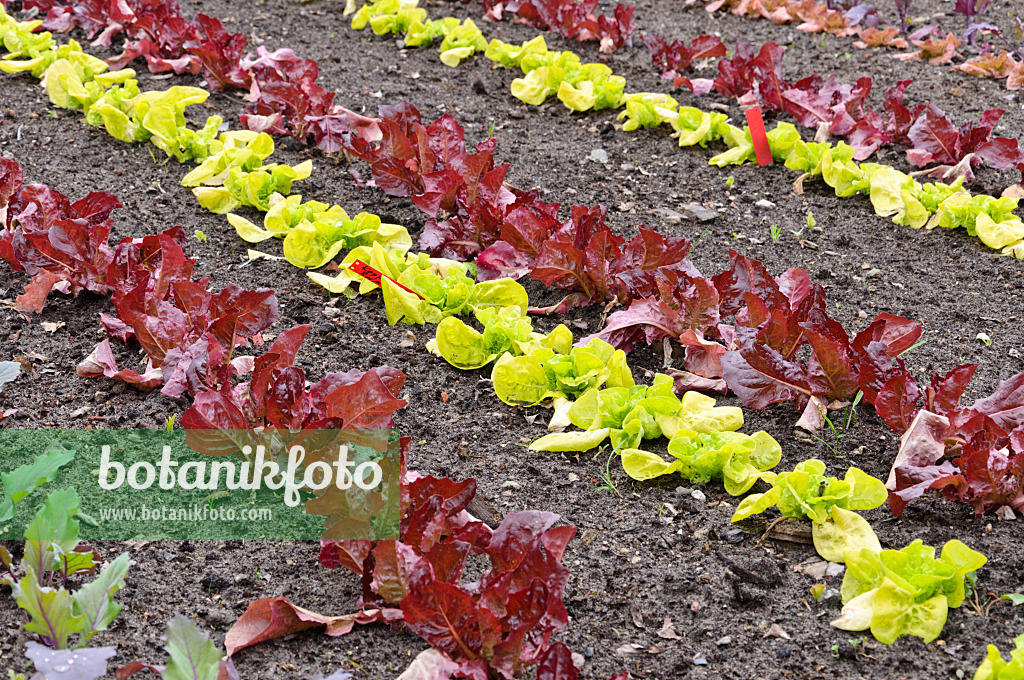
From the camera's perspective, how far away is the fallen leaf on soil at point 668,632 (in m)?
1.98

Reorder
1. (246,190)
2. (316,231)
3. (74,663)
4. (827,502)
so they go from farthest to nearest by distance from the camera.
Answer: (246,190), (316,231), (827,502), (74,663)

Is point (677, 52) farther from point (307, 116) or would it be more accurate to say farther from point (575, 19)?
point (307, 116)

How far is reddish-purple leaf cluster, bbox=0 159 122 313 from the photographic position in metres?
2.92

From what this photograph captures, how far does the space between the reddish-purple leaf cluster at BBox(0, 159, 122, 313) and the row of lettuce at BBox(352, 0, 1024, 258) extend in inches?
89.6

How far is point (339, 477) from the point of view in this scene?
84.8 inches

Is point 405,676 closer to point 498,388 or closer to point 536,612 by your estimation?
point 536,612

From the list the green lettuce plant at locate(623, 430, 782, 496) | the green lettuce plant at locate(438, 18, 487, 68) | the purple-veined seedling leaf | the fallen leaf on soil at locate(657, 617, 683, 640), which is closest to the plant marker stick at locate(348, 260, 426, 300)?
the green lettuce plant at locate(623, 430, 782, 496)

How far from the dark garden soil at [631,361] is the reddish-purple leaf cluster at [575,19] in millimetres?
138

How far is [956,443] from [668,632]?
3.02 ft

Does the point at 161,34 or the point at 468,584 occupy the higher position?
the point at 161,34

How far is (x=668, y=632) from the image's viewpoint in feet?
6.55

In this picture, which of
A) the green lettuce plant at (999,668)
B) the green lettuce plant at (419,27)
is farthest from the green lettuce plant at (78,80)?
the green lettuce plant at (999,668)

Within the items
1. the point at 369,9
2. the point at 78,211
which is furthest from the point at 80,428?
the point at 369,9

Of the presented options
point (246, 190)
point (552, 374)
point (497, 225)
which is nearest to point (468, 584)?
point (552, 374)
